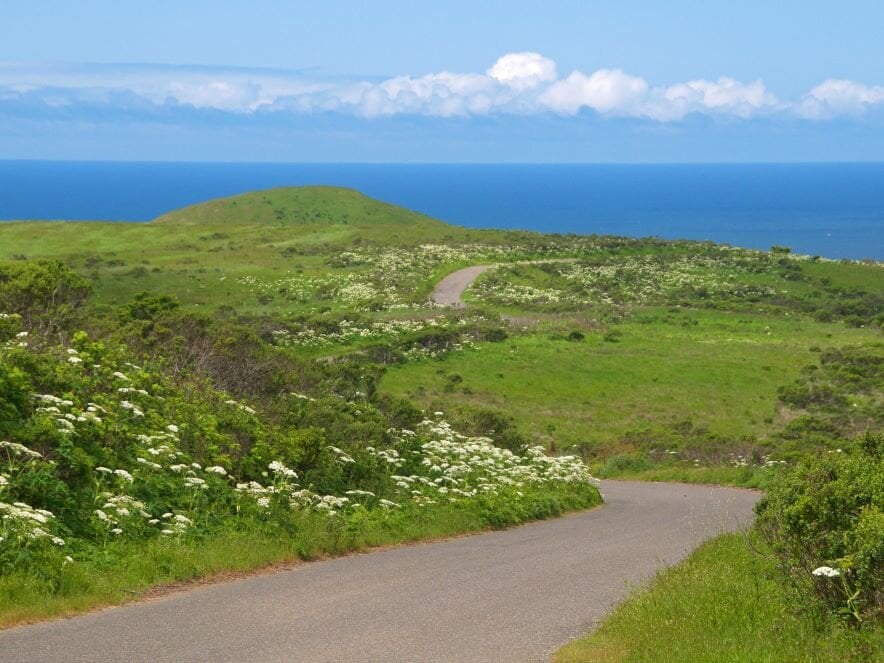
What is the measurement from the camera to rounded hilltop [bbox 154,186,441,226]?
506ft

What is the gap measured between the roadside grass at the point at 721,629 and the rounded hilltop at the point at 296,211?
142 m

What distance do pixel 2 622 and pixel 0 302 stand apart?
19.4m

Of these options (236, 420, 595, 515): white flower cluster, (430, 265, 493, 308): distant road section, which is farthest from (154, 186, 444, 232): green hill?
(236, 420, 595, 515): white flower cluster

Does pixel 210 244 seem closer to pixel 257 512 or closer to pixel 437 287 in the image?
pixel 437 287

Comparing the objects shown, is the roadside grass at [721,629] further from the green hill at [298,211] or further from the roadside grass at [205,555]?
the green hill at [298,211]

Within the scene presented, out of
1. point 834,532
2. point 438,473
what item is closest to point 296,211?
point 438,473

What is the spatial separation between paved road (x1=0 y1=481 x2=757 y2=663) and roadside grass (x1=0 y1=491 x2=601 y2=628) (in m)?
0.29

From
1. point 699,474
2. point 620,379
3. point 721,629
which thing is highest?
point 721,629

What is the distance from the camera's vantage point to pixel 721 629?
378 inches

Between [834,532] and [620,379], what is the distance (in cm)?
5067

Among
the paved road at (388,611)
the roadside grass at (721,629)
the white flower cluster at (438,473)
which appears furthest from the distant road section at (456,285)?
the roadside grass at (721,629)

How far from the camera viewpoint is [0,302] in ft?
92.1

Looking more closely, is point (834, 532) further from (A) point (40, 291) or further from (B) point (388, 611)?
(A) point (40, 291)

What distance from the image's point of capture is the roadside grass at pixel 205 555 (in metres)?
10.9
